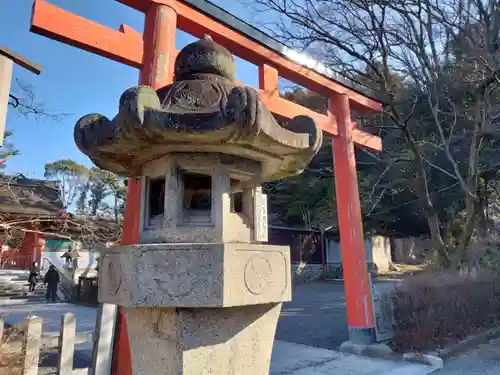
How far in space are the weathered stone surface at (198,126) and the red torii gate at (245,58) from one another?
3.69 ft

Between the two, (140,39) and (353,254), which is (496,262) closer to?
(353,254)

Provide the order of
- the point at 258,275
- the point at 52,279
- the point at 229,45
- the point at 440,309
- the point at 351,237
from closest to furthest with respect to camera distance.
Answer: the point at 258,275 → the point at 229,45 → the point at 351,237 → the point at 440,309 → the point at 52,279

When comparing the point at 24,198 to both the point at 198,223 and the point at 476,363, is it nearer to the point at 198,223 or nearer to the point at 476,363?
the point at 198,223

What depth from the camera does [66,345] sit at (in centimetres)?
328

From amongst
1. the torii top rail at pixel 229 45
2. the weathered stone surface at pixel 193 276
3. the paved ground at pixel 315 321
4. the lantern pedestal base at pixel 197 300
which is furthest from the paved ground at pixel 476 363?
the weathered stone surface at pixel 193 276

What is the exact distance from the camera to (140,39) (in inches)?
141

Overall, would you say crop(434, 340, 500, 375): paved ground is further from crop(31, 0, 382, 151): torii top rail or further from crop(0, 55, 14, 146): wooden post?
crop(0, 55, 14, 146): wooden post

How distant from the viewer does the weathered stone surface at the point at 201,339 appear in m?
1.79

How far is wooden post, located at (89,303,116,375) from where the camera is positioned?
3.45 metres

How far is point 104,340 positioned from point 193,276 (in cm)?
239

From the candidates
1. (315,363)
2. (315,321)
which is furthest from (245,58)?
(315,321)

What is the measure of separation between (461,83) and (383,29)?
2247mm

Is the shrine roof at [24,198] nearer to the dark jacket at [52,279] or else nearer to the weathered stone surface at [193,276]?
the weathered stone surface at [193,276]

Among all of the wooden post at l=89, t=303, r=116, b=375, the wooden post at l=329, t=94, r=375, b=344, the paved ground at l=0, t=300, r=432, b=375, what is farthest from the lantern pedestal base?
the wooden post at l=329, t=94, r=375, b=344
